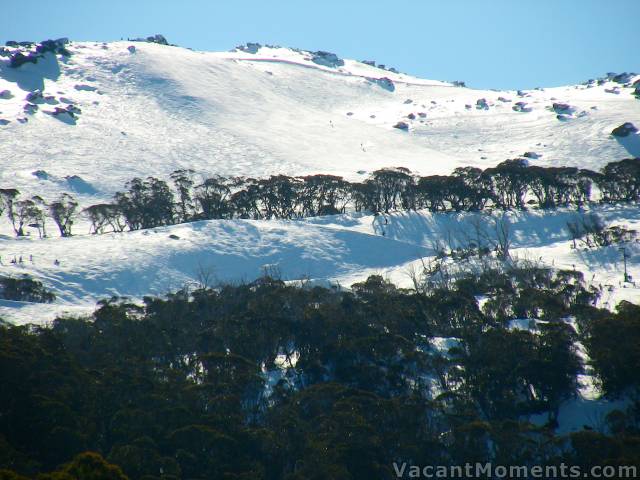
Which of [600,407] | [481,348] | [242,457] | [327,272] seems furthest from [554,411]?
[327,272]

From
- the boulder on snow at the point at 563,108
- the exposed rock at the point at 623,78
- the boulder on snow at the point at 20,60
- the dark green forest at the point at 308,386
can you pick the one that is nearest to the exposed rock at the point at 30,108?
the boulder on snow at the point at 20,60

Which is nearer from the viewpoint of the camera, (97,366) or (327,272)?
(97,366)

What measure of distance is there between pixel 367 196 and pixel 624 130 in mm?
64885

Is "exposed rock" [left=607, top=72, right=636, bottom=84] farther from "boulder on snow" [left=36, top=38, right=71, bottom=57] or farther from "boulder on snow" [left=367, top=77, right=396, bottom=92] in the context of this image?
"boulder on snow" [left=36, top=38, right=71, bottom=57]

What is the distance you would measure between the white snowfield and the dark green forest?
1222 centimetres

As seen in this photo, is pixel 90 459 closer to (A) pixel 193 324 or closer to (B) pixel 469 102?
(A) pixel 193 324

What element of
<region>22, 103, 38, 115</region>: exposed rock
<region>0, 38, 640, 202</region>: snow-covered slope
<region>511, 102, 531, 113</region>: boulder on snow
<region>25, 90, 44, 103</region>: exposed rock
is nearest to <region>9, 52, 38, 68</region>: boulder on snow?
<region>0, 38, 640, 202</region>: snow-covered slope

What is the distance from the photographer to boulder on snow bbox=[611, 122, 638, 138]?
126125 mm

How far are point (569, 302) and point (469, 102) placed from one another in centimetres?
12941

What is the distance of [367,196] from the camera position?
88000 millimetres

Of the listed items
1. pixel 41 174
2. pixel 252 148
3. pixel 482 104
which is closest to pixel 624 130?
pixel 482 104

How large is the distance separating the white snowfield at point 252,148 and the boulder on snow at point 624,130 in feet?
4.22

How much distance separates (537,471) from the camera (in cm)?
2698

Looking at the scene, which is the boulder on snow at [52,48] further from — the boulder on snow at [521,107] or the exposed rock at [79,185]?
the boulder on snow at [521,107]
